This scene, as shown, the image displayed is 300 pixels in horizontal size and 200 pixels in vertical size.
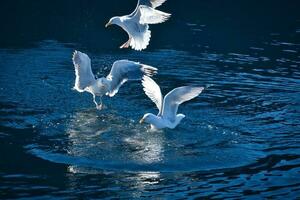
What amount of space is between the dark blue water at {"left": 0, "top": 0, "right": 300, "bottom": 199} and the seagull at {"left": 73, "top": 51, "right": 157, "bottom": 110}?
0.67 meters

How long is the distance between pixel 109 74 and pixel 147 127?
183 centimetres

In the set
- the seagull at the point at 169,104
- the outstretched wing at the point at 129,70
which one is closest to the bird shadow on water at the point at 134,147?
the seagull at the point at 169,104

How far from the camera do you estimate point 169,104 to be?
15.7m

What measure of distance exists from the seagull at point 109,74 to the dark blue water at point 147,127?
0.67 meters

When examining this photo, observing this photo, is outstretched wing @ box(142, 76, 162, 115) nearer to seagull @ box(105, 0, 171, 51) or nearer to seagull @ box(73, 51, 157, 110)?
seagull @ box(73, 51, 157, 110)

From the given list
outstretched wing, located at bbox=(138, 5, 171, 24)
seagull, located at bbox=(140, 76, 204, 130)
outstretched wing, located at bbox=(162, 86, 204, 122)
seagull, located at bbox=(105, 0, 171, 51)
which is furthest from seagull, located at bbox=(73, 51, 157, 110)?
→ seagull, located at bbox=(105, 0, 171, 51)

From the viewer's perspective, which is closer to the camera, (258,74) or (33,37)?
(258,74)

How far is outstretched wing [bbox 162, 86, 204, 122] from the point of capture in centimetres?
1523

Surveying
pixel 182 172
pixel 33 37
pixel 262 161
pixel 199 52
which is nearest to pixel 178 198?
pixel 182 172

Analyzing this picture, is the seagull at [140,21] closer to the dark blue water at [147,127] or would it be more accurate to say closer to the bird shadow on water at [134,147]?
the dark blue water at [147,127]

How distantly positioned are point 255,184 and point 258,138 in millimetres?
2676

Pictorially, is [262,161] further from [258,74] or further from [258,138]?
[258,74]

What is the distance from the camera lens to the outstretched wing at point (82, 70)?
16484 millimetres

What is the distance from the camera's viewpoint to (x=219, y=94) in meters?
19.4
